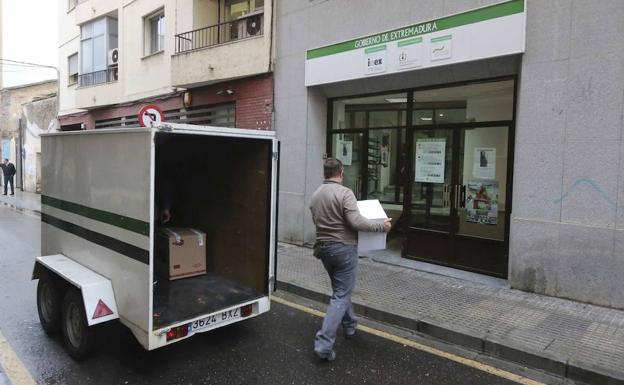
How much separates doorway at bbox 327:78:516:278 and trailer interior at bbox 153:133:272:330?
379 centimetres

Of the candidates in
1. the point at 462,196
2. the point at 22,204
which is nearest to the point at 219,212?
the point at 462,196

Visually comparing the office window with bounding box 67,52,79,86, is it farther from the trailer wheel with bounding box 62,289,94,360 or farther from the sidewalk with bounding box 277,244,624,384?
the trailer wheel with bounding box 62,289,94,360

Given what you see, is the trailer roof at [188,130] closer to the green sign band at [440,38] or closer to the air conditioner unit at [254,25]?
the green sign band at [440,38]

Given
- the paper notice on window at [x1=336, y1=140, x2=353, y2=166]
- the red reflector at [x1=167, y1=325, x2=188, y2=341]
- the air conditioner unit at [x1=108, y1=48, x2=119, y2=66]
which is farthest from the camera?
the air conditioner unit at [x1=108, y1=48, x2=119, y2=66]

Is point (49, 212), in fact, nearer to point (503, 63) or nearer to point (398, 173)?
point (503, 63)

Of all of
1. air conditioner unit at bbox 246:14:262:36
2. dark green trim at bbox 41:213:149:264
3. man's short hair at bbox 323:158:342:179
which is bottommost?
dark green trim at bbox 41:213:149:264

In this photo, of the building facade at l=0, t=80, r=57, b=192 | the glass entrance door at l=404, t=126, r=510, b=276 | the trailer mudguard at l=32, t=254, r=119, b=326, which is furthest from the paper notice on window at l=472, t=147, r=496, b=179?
the building facade at l=0, t=80, r=57, b=192

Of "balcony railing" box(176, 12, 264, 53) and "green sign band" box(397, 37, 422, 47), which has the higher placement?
"balcony railing" box(176, 12, 264, 53)

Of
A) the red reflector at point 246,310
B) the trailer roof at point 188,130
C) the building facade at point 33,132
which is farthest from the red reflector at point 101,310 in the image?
the building facade at point 33,132

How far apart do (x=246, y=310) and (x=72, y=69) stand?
18678 mm

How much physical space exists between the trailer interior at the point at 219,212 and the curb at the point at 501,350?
152 centimetres

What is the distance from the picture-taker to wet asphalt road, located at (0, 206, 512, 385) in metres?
3.91

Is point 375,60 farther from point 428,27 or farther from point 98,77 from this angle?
point 98,77

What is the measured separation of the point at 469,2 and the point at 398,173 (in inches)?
164
